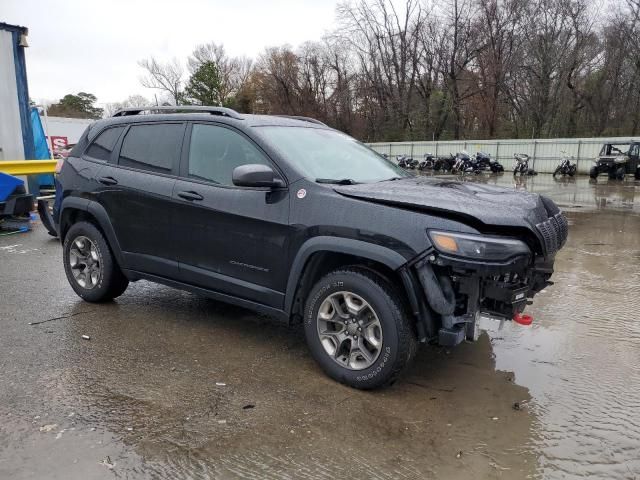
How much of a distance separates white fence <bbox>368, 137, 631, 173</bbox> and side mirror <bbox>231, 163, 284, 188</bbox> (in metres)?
Result: 27.5

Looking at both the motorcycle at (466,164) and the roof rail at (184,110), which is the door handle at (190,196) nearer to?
the roof rail at (184,110)

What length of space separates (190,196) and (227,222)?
46cm

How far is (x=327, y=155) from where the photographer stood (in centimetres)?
423

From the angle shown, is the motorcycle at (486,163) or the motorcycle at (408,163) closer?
the motorcycle at (486,163)

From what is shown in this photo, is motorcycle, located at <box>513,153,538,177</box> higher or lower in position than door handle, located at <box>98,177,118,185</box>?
lower

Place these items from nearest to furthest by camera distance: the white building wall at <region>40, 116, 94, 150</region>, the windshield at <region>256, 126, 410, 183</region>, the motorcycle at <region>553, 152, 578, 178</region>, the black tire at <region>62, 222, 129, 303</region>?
the windshield at <region>256, 126, 410, 183</region> < the black tire at <region>62, 222, 129, 303</region> < the white building wall at <region>40, 116, 94, 150</region> < the motorcycle at <region>553, 152, 578, 178</region>

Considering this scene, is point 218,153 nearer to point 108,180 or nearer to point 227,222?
point 227,222

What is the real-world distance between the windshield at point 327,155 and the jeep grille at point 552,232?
4.33 ft

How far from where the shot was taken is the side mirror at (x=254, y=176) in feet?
11.7

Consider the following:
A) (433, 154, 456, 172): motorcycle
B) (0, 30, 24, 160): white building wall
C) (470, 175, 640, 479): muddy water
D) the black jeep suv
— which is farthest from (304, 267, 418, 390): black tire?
(433, 154, 456, 172): motorcycle

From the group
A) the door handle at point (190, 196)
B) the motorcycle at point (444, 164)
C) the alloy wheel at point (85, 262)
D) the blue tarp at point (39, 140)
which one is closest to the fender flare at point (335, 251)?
the door handle at point (190, 196)

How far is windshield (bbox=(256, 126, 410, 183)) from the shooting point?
391 centimetres

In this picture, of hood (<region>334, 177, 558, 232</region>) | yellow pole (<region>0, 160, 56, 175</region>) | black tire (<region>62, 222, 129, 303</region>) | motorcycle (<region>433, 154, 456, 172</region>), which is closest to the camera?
hood (<region>334, 177, 558, 232</region>)

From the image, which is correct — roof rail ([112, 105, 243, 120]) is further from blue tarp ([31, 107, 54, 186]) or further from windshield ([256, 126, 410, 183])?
blue tarp ([31, 107, 54, 186])
